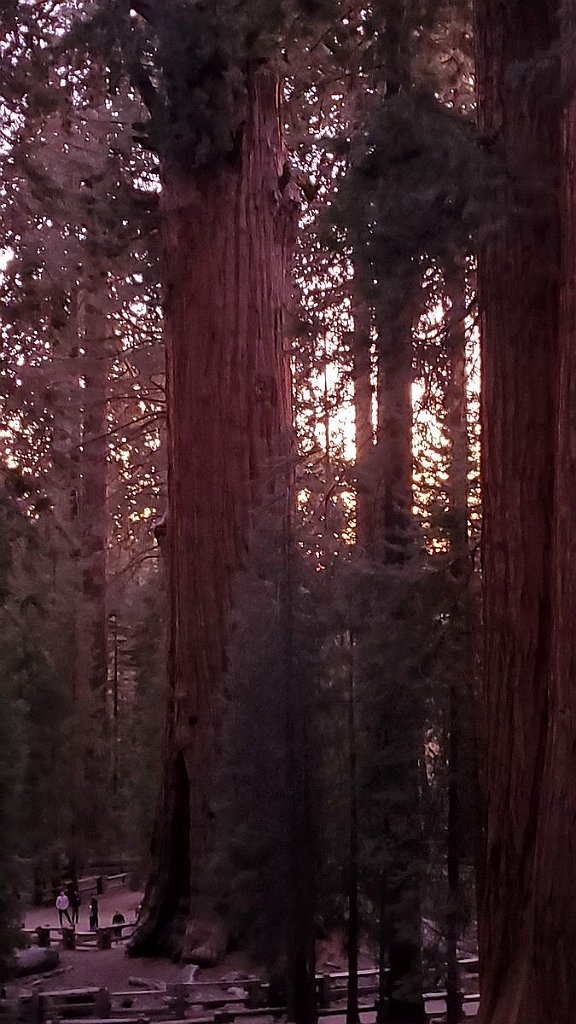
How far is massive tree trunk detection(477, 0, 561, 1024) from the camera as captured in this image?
5383 mm

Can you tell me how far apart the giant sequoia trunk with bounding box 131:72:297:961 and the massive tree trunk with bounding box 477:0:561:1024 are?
3.83 meters

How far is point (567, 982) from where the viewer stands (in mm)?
4805

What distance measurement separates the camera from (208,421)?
31.5 ft

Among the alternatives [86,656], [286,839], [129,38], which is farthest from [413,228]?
[86,656]

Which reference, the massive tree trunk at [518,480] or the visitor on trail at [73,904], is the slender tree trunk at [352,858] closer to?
the massive tree trunk at [518,480]

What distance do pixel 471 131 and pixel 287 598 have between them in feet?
8.99

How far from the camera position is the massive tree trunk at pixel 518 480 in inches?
212

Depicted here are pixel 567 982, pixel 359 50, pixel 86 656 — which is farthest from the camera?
pixel 86 656

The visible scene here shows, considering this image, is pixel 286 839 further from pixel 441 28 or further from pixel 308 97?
pixel 308 97

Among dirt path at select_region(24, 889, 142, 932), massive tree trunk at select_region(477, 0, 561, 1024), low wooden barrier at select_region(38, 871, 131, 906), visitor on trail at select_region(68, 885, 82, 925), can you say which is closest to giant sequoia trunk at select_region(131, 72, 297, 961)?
massive tree trunk at select_region(477, 0, 561, 1024)

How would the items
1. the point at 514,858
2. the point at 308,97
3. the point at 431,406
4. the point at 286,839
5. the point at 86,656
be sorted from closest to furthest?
1. the point at 514,858
2. the point at 286,839
3. the point at 431,406
4. the point at 308,97
5. the point at 86,656

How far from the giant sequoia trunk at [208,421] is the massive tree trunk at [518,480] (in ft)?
12.6

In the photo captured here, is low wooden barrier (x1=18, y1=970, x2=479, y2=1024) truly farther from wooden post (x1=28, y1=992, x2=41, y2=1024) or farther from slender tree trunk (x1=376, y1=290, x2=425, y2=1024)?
slender tree trunk (x1=376, y1=290, x2=425, y2=1024)

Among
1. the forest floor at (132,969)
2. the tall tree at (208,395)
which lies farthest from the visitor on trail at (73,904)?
the tall tree at (208,395)
